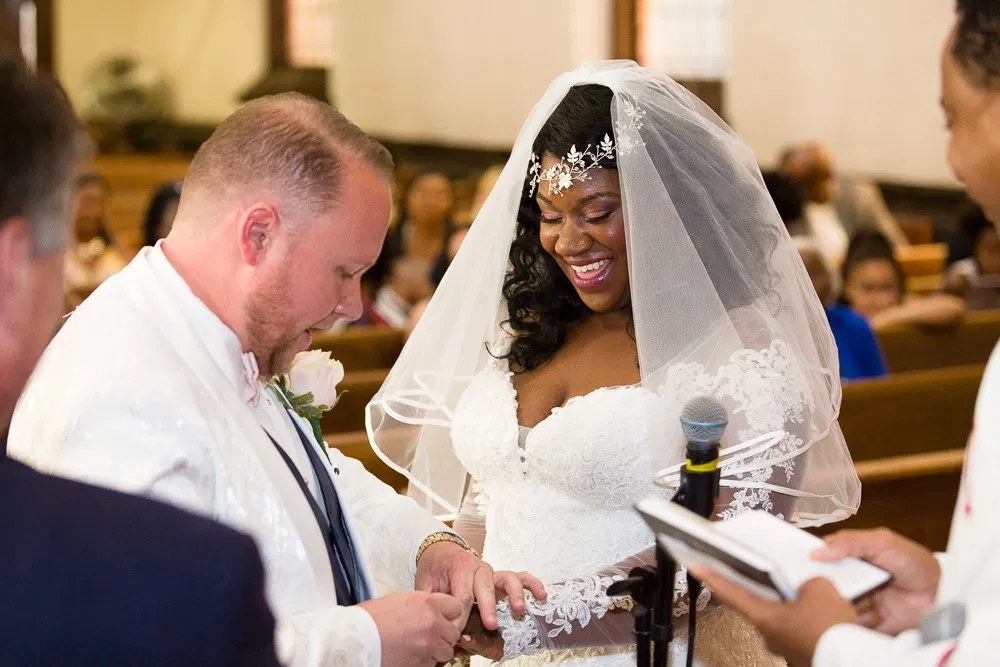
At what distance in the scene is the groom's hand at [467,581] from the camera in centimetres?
222

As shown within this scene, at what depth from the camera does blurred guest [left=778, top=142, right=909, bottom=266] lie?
8781 mm

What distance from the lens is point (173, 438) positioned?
1704mm

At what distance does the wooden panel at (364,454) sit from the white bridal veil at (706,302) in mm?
1012

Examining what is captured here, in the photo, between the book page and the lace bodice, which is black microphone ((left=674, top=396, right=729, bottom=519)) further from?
the lace bodice

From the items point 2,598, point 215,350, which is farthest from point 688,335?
point 2,598

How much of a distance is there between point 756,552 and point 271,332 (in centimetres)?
92

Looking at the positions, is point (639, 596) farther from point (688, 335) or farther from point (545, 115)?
point (545, 115)

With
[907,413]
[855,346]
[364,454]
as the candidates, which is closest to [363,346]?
[364,454]

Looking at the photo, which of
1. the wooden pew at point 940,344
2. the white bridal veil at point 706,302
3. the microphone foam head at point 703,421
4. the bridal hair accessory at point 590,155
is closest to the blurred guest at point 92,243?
the wooden pew at point 940,344

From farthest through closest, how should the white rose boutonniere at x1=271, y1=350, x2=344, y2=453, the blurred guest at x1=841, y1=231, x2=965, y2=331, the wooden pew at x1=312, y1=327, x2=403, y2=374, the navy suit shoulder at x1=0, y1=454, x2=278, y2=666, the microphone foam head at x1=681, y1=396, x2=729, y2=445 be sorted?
the blurred guest at x1=841, y1=231, x2=965, y2=331 → the wooden pew at x1=312, y1=327, x2=403, y2=374 → the white rose boutonniere at x1=271, y1=350, x2=344, y2=453 → the microphone foam head at x1=681, y1=396, x2=729, y2=445 → the navy suit shoulder at x1=0, y1=454, x2=278, y2=666

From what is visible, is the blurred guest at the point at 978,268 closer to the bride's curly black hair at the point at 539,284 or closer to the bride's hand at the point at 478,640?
the bride's curly black hair at the point at 539,284

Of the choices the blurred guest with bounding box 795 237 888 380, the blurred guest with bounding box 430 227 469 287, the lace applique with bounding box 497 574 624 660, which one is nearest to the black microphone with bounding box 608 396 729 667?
the lace applique with bounding box 497 574 624 660

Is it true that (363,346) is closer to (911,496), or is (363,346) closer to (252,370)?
(911,496)

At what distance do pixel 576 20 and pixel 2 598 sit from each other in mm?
11480
